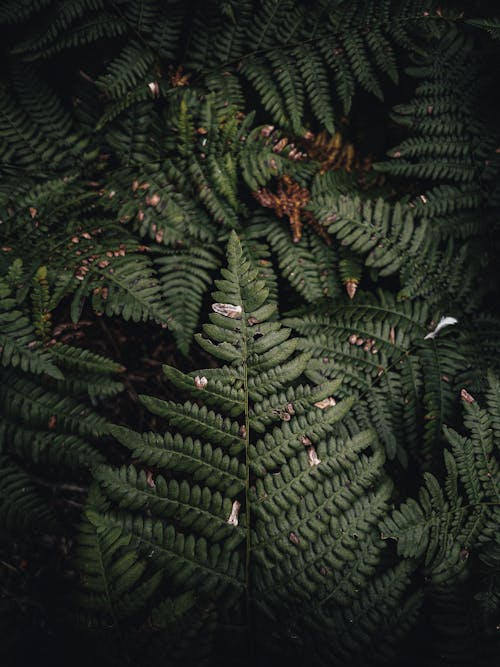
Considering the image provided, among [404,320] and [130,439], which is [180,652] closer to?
[130,439]

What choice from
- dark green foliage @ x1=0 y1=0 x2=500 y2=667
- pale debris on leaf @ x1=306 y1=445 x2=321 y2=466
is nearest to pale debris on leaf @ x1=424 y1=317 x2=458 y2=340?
dark green foliage @ x1=0 y1=0 x2=500 y2=667

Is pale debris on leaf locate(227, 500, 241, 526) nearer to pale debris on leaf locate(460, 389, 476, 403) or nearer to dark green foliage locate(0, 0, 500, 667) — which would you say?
dark green foliage locate(0, 0, 500, 667)

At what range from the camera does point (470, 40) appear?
2543 mm

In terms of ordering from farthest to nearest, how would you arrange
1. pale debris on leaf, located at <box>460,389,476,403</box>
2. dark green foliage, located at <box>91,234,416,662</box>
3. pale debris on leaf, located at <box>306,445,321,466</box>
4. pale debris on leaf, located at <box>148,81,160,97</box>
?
pale debris on leaf, located at <box>148,81,160,97</box>, pale debris on leaf, located at <box>460,389,476,403</box>, pale debris on leaf, located at <box>306,445,321,466</box>, dark green foliage, located at <box>91,234,416,662</box>

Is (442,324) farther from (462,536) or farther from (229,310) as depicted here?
(229,310)

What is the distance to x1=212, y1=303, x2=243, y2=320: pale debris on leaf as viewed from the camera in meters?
1.62

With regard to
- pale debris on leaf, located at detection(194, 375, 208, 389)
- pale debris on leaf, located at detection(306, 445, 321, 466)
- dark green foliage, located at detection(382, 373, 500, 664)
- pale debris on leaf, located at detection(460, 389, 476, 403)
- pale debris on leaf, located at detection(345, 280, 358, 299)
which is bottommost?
dark green foliage, located at detection(382, 373, 500, 664)

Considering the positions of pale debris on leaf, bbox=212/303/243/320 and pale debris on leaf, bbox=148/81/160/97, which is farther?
pale debris on leaf, bbox=148/81/160/97

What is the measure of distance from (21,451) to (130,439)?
0.85 meters

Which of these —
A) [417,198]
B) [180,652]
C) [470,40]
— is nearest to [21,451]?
[180,652]

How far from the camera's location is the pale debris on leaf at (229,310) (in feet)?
5.33

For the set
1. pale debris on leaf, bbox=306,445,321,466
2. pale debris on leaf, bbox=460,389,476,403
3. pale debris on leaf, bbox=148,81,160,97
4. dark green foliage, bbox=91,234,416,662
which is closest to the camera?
dark green foliage, bbox=91,234,416,662

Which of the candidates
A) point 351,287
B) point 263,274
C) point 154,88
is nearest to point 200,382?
point 263,274

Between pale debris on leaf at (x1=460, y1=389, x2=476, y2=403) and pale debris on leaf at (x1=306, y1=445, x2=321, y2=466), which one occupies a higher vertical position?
pale debris on leaf at (x1=460, y1=389, x2=476, y2=403)
